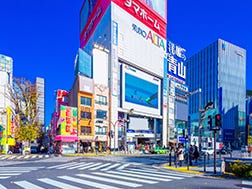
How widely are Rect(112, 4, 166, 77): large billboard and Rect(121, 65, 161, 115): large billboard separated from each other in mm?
2433

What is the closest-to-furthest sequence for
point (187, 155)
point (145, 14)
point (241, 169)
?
point (241, 169) → point (187, 155) → point (145, 14)

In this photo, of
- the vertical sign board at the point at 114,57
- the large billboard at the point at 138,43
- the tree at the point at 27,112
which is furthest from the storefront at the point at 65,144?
the large billboard at the point at 138,43

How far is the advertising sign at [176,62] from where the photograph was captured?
81512 millimetres

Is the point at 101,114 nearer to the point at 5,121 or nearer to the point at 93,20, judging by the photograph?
the point at 5,121

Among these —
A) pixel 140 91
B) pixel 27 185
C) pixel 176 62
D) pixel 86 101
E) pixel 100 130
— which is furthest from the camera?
pixel 176 62

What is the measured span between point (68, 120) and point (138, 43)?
30998 mm

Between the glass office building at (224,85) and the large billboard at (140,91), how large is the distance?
28.6 m

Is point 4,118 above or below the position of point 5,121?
above

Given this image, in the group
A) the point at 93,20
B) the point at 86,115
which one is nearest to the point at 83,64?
the point at 86,115

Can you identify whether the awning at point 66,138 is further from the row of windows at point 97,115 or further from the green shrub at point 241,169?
the green shrub at point 241,169

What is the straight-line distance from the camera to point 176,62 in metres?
84.3

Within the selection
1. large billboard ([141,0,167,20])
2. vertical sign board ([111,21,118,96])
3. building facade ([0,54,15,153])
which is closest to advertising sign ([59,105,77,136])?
building facade ([0,54,15,153])

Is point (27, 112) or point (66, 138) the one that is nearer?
point (27, 112)

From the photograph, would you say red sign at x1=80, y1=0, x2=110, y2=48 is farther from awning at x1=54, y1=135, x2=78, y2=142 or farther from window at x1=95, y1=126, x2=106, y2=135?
awning at x1=54, y1=135, x2=78, y2=142
